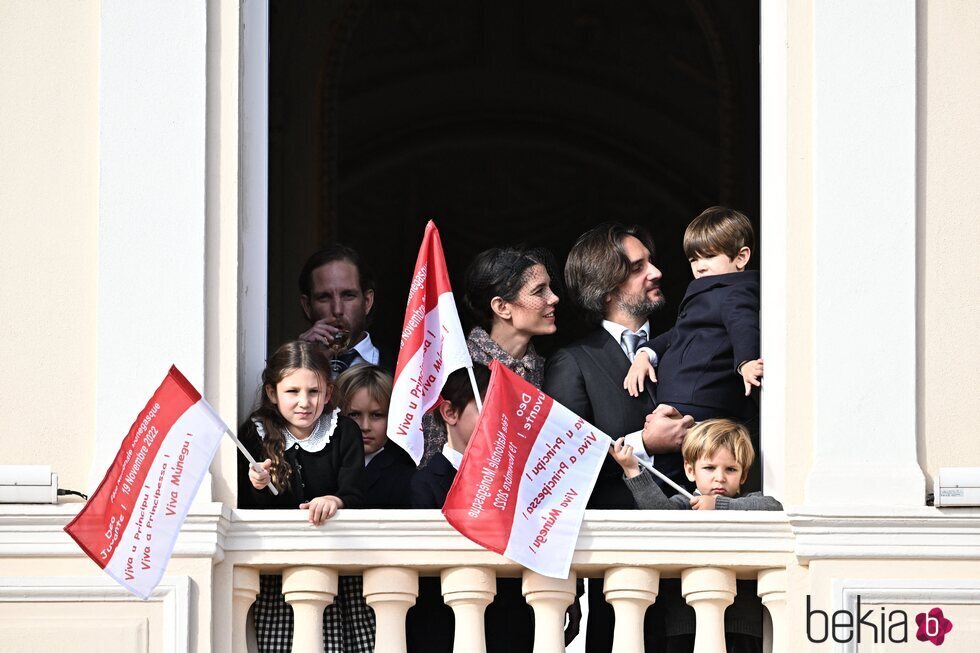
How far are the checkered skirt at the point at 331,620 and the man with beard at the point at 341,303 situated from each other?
1.27 m

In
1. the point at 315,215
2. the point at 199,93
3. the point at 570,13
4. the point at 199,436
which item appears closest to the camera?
the point at 199,436

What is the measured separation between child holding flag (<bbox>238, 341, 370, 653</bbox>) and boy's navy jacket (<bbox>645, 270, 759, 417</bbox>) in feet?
4.36

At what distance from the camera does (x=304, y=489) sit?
9633mm

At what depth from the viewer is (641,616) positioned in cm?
946

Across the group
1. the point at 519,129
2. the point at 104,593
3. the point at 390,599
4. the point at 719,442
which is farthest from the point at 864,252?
the point at 519,129

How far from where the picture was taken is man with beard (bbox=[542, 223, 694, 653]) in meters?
9.86

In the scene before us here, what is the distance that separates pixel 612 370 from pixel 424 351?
878 millimetres

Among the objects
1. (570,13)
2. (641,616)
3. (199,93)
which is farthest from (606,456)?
(570,13)

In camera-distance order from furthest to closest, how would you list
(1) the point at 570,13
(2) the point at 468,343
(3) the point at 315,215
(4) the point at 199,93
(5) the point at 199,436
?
(1) the point at 570,13
(3) the point at 315,215
(2) the point at 468,343
(4) the point at 199,93
(5) the point at 199,436

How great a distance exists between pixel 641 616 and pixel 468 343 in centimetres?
154

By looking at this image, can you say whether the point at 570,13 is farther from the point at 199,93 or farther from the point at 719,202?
the point at 199,93

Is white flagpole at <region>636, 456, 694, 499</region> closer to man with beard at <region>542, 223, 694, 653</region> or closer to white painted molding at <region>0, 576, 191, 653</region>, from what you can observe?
man with beard at <region>542, 223, 694, 653</region>

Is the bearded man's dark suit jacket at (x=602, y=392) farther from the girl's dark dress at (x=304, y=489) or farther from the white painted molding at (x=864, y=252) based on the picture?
the girl's dark dress at (x=304, y=489)

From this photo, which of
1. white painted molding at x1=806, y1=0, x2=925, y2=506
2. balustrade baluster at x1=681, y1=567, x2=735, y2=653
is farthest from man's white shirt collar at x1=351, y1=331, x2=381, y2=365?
white painted molding at x1=806, y1=0, x2=925, y2=506
